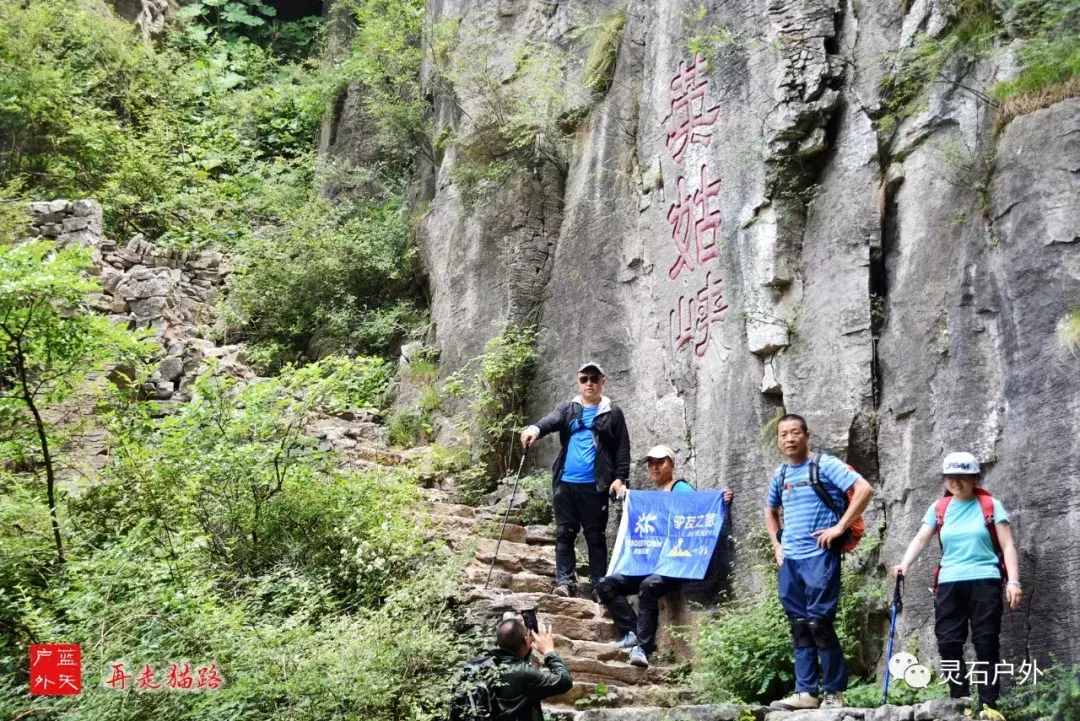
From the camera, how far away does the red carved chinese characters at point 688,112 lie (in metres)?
10.6

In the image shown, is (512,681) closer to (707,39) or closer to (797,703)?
(797,703)

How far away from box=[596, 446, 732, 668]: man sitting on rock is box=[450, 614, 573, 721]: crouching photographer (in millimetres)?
2157

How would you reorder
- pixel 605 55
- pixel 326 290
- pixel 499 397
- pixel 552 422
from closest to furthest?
1. pixel 552 422
2. pixel 499 397
3. pixel 605 55
4. pixel 326 290

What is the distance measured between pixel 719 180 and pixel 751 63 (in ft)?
3.45

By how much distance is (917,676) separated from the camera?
6.49 m

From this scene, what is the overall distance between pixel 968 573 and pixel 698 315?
4.37m

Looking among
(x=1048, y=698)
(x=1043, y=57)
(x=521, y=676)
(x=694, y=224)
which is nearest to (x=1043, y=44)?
(x=1043, y=57)

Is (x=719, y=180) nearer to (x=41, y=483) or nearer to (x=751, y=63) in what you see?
(x=751, y=63)

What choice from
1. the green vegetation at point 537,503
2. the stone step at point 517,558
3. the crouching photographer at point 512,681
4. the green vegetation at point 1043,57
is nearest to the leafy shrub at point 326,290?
the green vegetation at point 537,503

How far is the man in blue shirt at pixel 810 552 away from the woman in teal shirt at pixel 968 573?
1.75ft

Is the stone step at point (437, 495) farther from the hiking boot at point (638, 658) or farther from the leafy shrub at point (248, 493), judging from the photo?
the hiking boot at point (638, 658)

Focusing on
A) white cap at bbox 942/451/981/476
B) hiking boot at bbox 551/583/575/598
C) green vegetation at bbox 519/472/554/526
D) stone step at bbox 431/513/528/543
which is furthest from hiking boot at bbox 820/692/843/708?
green vegetation at bbox 519/472/554/526

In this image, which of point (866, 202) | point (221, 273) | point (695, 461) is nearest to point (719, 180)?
point (866, 202)

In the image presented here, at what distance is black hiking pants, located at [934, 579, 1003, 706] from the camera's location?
6223 mm
